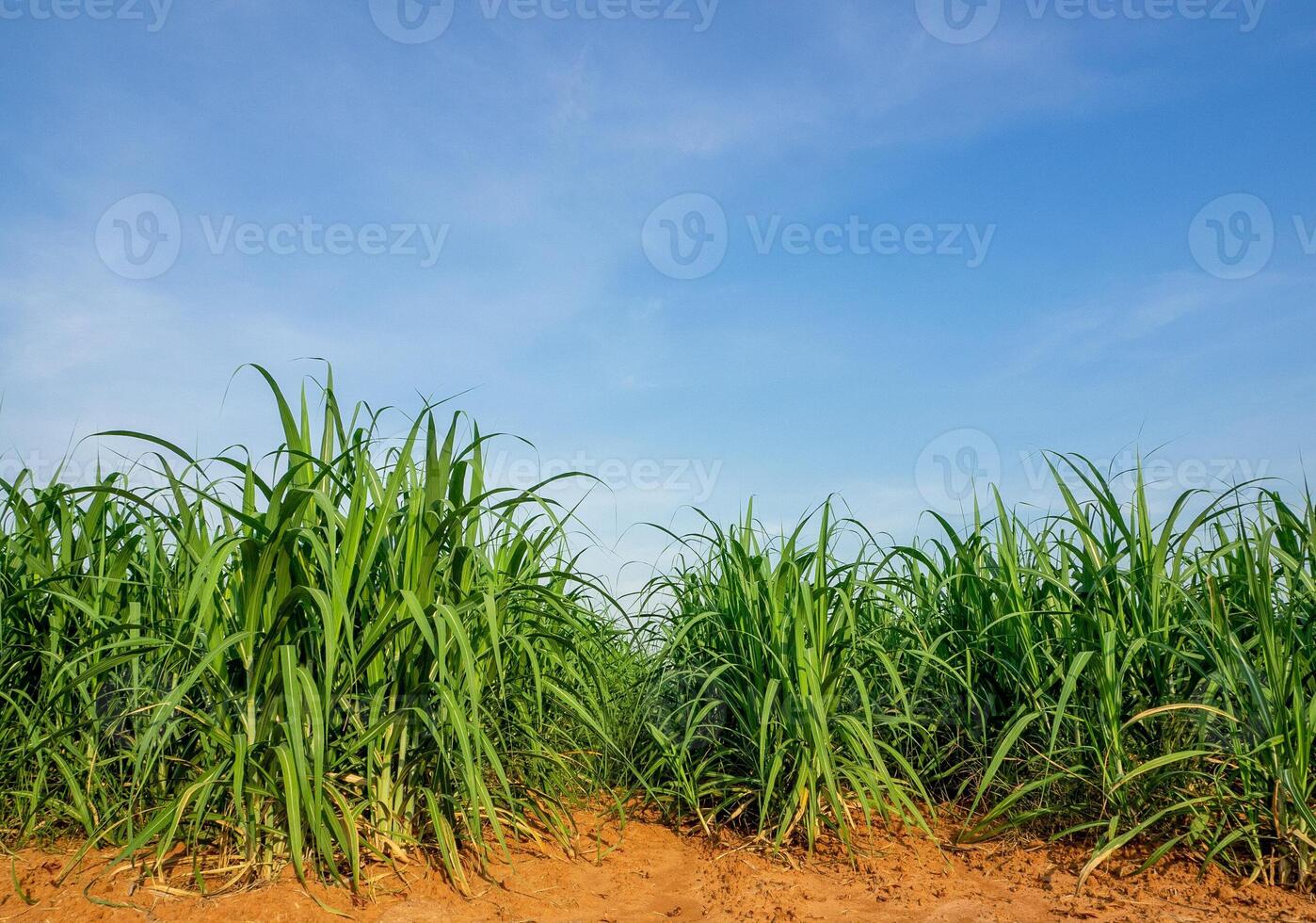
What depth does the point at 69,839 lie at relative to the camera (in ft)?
8.95

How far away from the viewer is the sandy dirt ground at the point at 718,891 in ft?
7.35

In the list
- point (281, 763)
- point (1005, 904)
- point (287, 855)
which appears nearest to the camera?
point (281, 763)

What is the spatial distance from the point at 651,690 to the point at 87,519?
2.11 meters

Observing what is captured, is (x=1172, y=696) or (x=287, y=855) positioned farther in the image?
(x=1172, y=696)

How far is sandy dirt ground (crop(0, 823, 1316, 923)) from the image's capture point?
7.35 ft

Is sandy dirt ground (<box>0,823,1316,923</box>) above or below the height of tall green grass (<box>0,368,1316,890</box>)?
below

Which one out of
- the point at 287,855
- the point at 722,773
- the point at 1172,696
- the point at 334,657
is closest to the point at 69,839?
the point at 287,855

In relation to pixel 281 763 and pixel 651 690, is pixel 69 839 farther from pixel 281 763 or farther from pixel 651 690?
pixel 651 690

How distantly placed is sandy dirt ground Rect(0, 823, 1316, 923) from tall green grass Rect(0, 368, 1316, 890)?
89 mm

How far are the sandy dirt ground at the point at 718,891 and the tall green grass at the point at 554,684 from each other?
89 millimetres

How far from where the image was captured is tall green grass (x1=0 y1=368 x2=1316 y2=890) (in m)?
2.29

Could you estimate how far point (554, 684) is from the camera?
2.85 m

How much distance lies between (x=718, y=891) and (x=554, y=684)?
0.78 metres

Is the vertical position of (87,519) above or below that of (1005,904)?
above
